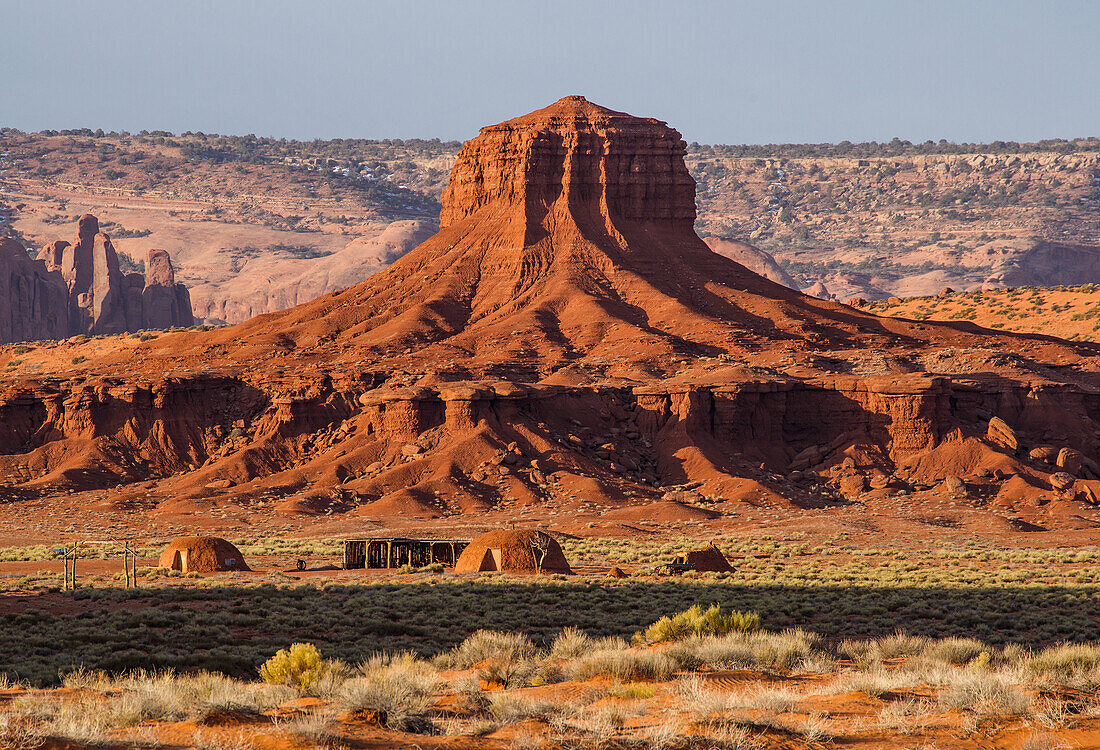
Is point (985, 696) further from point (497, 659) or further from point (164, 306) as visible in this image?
point (164, 306)

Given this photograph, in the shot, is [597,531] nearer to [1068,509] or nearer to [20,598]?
[1068,509]

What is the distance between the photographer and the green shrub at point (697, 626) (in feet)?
75.0

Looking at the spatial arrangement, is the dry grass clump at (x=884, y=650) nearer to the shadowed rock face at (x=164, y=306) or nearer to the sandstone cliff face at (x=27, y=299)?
the sandstone cliff face at (x=27, y=299)

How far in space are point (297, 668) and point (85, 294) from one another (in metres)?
146

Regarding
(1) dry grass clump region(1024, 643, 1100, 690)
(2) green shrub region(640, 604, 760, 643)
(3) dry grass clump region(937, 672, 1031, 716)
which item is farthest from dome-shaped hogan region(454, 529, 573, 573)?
(3) dry grass clump region(937, 672, 1031, 716)

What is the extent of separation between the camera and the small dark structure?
143 feet

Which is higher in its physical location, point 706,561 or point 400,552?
point 706,561

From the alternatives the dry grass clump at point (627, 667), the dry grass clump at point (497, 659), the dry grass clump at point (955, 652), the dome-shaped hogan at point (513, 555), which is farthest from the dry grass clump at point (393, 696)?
A: the dome-shaped hogan at point (513, 555)

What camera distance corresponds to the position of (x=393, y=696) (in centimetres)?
1630

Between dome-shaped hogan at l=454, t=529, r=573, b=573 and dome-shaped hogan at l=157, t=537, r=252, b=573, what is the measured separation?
278 inches

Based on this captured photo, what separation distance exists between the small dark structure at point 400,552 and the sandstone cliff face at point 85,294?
10760 centimetres

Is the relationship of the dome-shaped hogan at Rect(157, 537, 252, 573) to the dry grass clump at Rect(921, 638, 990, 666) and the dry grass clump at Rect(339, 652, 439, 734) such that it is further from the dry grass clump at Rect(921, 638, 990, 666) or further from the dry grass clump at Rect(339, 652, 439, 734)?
the dry grass clump at Rect(921, 638, 990, 666)

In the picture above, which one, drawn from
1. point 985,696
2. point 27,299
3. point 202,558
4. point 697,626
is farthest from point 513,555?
point 27,299

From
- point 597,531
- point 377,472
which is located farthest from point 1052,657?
point 377,472
